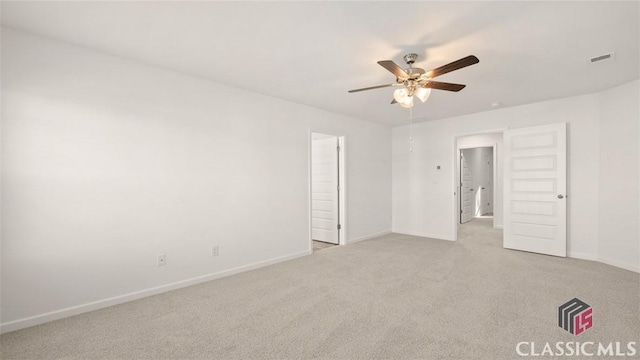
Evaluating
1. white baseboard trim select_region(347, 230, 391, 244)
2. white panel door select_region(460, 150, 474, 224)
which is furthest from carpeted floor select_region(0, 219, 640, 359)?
white panel door select_region(460, 150, 474, 224)

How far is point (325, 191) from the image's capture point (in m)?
5.52

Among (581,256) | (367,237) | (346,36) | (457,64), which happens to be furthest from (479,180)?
(346,36)

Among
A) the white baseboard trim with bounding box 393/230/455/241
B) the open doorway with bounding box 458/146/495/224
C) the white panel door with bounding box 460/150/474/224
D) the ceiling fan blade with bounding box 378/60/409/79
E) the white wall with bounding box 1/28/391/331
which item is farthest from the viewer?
the open doorway with bounding box 458/146/495/224

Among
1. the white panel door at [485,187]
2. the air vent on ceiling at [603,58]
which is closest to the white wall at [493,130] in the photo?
the air vent on ceiling at [603,58]

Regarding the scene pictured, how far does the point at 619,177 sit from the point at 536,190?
37.4 inches

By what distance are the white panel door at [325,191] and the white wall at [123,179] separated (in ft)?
4.13

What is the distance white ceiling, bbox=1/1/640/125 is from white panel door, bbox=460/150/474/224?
173 inches

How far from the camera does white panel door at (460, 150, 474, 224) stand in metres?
7.74

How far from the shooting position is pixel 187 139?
3266mm

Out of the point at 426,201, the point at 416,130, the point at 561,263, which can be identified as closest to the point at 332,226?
the point at 426,201

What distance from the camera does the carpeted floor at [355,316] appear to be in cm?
204

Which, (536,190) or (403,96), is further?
(536,190)

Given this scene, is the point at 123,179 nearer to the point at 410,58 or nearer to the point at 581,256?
the point at 410,58

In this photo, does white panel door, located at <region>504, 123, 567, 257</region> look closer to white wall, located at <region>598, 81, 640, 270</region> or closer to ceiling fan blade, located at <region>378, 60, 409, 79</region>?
white wall, located at <region>598, 81, 640, 270</region>
